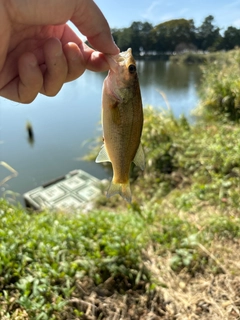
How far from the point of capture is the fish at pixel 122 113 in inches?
56.8

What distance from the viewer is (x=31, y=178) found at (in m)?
7.50

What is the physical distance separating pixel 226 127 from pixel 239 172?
206 cm

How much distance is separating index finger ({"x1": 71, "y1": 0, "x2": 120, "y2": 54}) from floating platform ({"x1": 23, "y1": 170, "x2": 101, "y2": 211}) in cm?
422

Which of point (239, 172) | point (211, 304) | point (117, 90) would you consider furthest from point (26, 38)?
point (239, 172)

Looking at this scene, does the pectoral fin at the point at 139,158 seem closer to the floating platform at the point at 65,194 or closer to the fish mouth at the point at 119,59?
the fish mouth at the point at 119,59

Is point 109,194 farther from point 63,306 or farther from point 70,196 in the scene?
point 70,196

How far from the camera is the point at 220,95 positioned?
7688 millimetres

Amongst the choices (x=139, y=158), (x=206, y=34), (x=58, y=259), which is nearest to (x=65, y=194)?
(x=58, y=259)

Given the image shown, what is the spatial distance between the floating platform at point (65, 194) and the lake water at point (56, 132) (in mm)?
810

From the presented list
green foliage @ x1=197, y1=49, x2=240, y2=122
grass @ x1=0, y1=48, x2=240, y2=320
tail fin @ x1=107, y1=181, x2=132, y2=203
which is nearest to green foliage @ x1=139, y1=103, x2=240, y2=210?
grass @ x1=0, y1=48, x2=240, y2=320

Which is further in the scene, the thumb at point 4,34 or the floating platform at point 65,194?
the floating platform at point 65,194

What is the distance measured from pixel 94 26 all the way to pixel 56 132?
942 cm

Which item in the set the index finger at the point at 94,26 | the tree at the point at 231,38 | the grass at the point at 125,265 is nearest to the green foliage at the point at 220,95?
the grass at the point at 125,265

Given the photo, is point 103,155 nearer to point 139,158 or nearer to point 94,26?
point 139,158
